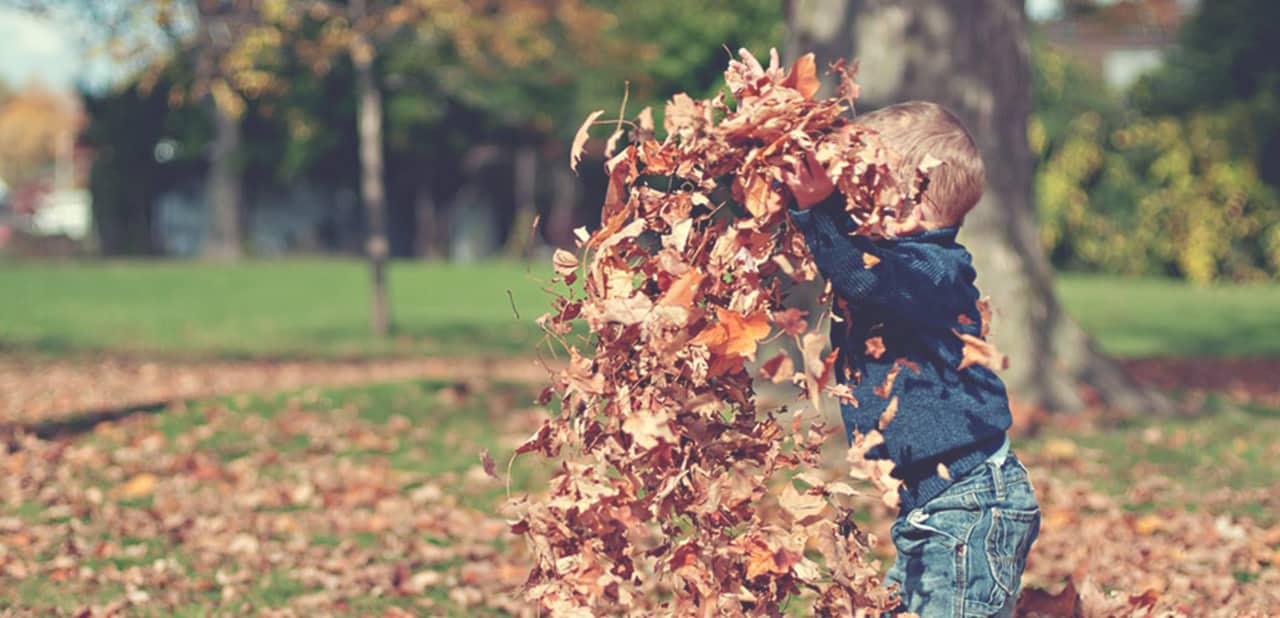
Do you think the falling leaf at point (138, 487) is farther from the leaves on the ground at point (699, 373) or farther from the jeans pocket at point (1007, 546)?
the jeans pocket at point (1007, 546)

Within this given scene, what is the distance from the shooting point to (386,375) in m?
12.2

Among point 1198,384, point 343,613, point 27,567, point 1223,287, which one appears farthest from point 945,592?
point 1223,287

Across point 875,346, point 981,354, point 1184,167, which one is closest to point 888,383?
point 875,346

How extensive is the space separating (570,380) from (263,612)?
8.00ft

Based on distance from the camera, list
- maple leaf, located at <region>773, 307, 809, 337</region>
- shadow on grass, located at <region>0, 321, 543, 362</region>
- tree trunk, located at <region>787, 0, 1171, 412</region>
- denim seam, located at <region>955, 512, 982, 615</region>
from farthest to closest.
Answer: shadow on grass, located at <region>0, 321, 543, 362</region>
tree trunk, located at <region>787, 0, 1171, 412</region>
denim seam, located at <region>955, 512, 982, 615</region>
maple leaf, located at <region>773, 307, 809, 337</region>

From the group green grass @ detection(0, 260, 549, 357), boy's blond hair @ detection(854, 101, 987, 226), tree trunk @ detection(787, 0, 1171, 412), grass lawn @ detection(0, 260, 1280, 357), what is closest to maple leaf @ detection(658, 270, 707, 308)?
boy's blond hair @ detection(854, 101, 987, 226)

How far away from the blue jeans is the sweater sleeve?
401 mm

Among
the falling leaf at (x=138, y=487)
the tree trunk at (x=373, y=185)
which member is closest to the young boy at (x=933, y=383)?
the falling leaf at (x=138, y=487)

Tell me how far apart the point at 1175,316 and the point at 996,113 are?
12057 millimetres

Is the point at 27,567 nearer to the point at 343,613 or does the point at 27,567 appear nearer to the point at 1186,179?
the point at 343,613

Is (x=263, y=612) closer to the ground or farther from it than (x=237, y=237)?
farther from it

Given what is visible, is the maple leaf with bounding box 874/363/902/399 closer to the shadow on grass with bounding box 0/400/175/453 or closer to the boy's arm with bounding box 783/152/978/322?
the boy's arm with bounding box 783/152/978/322

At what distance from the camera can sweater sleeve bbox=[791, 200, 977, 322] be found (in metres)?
2.74

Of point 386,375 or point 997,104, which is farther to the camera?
point 386,375
